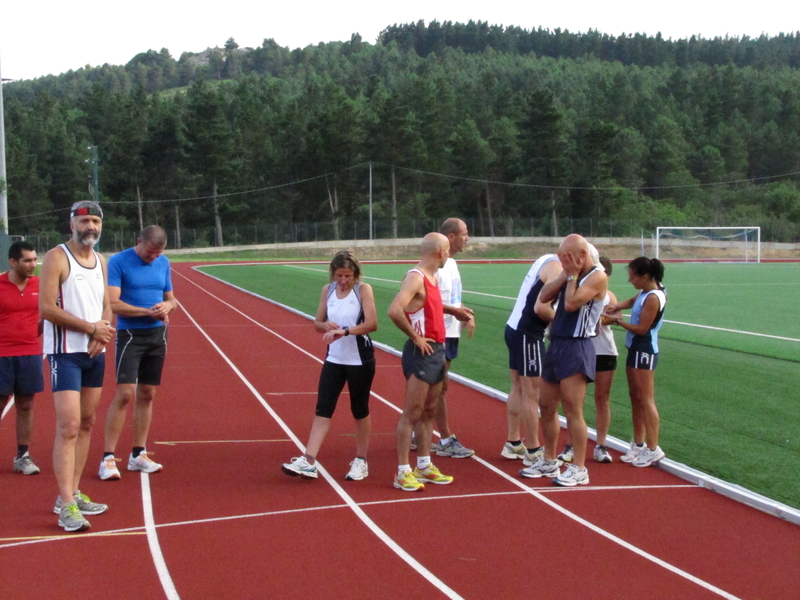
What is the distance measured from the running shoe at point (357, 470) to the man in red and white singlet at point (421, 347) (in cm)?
33

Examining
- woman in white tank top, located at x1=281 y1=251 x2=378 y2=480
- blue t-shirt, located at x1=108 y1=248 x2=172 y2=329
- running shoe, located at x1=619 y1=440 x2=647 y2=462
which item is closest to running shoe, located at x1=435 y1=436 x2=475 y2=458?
woman in white tank top, located at x1=281 y1=251 x2=378 y2=480

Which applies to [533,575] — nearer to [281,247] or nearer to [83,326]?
[83,326]

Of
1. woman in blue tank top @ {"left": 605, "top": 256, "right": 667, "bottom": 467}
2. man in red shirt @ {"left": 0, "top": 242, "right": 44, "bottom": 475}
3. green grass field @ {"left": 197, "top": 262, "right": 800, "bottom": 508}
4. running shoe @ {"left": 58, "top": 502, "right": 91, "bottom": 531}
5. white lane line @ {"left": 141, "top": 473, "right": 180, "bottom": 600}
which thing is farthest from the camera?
green grass field @ {"left": 197, "top": 262, "right": 800, "bottom": 508}

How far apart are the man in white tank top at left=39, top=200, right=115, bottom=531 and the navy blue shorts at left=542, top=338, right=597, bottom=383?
317 centimetres

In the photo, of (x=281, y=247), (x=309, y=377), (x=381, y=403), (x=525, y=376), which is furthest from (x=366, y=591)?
(x=281, y=247)

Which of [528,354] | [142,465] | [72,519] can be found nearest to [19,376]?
[142,465]

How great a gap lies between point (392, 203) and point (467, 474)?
271 feet

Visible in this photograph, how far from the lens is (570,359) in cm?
686

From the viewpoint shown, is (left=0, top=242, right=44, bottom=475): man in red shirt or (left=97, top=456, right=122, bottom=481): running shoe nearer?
(left=97, top=456, right=122, bottom=481): running shoe

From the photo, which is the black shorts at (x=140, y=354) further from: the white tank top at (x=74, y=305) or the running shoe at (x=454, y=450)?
the running shoe at (x=454, y=450)

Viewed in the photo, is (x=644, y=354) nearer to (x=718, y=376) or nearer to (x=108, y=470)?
(x=108, y=470)

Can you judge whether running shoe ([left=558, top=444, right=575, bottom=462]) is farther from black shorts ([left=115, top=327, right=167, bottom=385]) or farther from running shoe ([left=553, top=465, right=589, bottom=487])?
black shorts ([left=115, top=327, right=167, bottom=385])

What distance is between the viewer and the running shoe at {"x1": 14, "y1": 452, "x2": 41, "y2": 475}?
7.16 metres

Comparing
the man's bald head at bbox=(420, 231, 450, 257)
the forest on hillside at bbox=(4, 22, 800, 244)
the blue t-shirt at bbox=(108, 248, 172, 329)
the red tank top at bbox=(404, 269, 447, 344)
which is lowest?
the red tank top at bbox=(404, 269, 447, 344)
